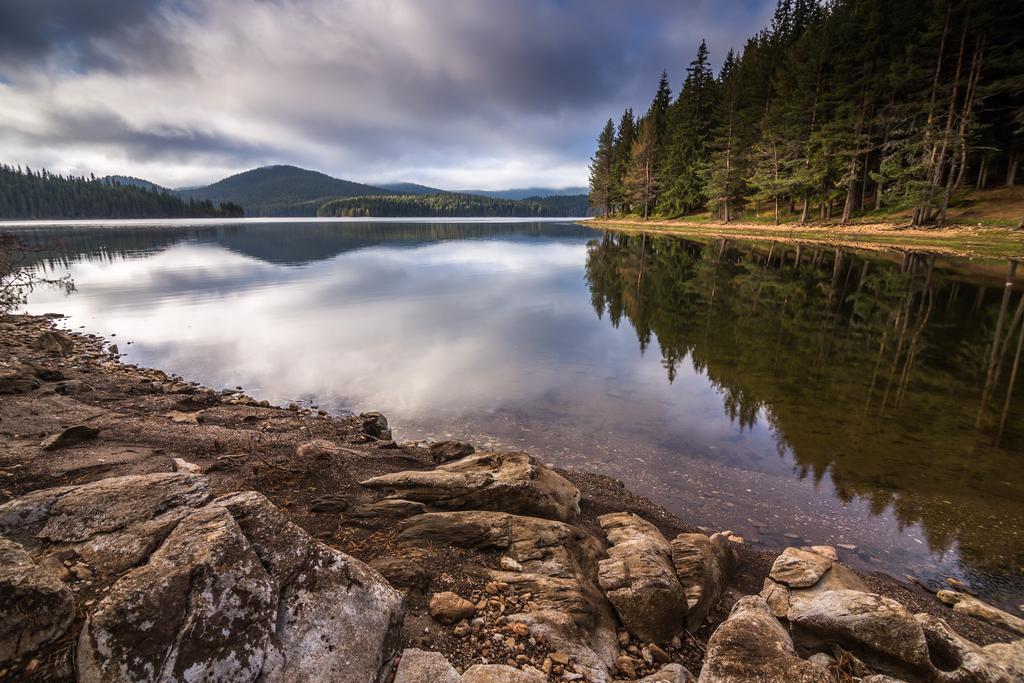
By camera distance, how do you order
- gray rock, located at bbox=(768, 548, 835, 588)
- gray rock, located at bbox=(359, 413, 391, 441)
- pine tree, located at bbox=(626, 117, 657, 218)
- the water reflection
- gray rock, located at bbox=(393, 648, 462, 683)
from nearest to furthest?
gray rock, located at bbox=(393, 648, 462, 683) < gray rock, located at bbox=(768, 548, 835, 588) < the water reflection < gray rock, located at bbox=(359, 413, 391, 441) < pine tree, located at bbox=(626, 117, 657, 218)

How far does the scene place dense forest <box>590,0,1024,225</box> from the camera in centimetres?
4472

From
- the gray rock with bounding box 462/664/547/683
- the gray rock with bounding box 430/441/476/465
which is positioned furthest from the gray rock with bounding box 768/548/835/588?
A: the gray rock with bounding box 430/441/476/465

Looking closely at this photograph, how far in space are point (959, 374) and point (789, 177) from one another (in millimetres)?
56901

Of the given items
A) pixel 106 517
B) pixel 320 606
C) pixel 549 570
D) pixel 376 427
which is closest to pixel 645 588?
pixel 549 570

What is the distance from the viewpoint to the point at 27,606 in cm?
347

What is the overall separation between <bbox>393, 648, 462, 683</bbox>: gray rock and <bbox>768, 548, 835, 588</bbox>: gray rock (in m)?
4.90

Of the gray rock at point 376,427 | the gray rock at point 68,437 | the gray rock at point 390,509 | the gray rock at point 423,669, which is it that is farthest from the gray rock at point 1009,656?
the gray rock at point 68,437

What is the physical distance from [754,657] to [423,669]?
3190mm

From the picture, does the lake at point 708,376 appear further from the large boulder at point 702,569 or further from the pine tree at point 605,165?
the pine tree at point 605,165

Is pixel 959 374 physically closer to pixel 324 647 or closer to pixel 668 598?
pixel 668 598

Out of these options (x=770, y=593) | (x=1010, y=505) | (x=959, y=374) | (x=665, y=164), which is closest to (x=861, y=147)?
(x=665, y=164)

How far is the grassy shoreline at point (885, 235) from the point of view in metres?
39.2

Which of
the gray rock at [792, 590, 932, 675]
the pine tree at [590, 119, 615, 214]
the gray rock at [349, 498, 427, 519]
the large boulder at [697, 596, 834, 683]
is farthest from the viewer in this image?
the pine tree at [590, 119, 615, 214]

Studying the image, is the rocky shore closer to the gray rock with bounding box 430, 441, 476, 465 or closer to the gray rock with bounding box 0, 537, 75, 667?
the gray rock with bounding box 0, 537, 75, 667
